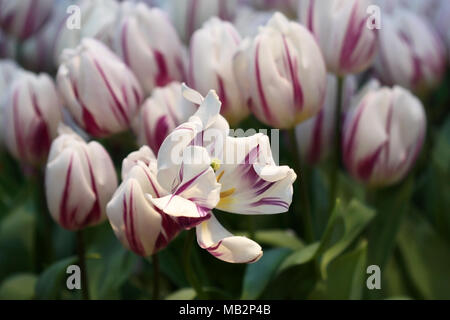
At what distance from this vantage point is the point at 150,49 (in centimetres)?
56

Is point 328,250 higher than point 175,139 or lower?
lower

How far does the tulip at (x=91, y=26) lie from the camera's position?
1.96ft

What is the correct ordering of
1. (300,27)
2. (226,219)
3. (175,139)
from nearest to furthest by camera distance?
(175,139) < (300,27) < (226,219)

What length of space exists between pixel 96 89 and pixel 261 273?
0.17 m

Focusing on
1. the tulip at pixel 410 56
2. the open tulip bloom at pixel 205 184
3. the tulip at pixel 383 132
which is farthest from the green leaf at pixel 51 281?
the tulip at pixel 410 56

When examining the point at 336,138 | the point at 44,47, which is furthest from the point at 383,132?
the point at 44,47

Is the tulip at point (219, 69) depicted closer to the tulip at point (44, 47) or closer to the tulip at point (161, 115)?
the tulip at point (161, 115)

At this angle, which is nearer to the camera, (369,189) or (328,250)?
(328,250)

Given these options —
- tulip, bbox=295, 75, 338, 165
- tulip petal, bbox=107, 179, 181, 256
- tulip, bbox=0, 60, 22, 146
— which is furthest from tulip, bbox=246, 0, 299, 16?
tulip petal, bbox=107, 179, 181, 256

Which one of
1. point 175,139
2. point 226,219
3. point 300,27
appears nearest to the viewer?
point 175,139

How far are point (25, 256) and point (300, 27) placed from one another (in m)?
0.31
